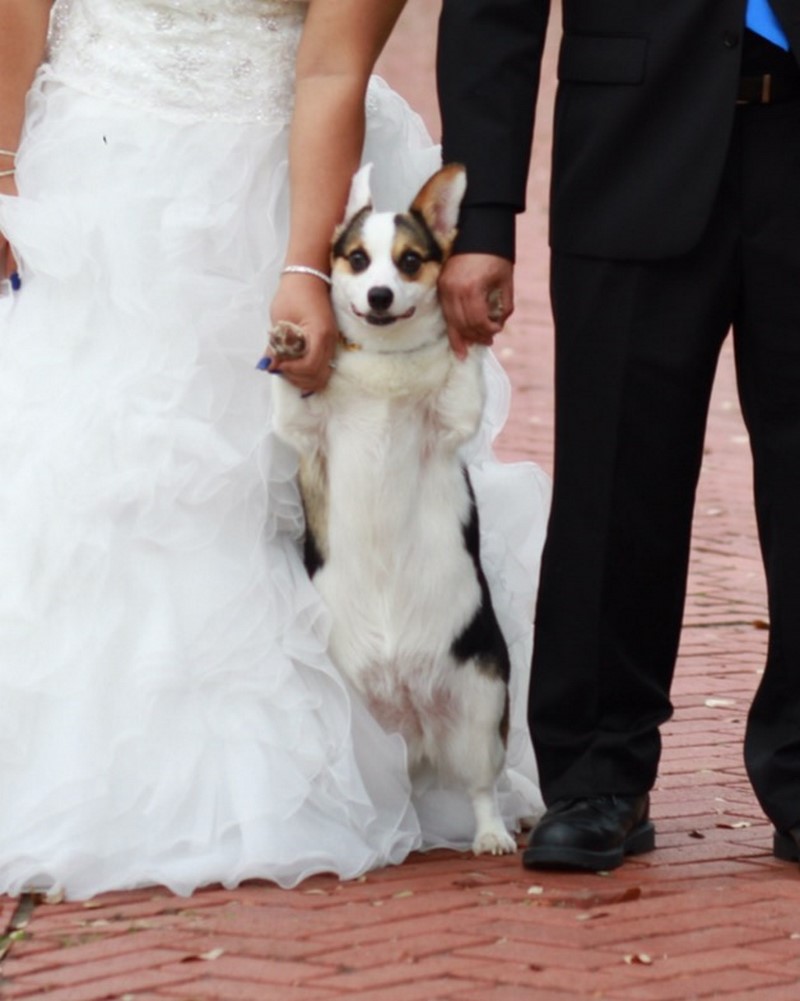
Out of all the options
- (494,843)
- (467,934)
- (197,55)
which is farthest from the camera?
(494,843)

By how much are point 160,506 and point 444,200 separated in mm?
828

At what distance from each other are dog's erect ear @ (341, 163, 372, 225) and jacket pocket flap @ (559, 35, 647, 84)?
0.44 m

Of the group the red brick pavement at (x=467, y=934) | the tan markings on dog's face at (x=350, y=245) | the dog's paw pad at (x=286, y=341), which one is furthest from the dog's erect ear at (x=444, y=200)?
the red brick pavement at (x=467, y=934)

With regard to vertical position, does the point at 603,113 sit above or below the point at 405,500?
above

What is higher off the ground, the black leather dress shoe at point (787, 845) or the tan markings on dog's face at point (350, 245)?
the tan markings on dog's face at point (350, 245)

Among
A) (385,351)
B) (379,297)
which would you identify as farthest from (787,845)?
(379,297)

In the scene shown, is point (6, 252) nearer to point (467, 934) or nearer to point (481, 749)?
point (481, 749)

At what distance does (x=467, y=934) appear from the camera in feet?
12.6

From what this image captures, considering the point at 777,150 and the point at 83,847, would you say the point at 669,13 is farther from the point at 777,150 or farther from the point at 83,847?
the point at 83,847

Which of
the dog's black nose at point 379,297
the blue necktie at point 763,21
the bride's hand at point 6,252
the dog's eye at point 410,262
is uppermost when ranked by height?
the blue necktie at point 763,21

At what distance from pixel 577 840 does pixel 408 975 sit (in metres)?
0.77

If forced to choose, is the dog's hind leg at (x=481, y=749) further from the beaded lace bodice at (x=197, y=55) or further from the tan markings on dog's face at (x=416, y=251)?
the beaded lace bodice at (x=197, y=55)

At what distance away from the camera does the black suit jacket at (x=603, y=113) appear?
3.99 metres

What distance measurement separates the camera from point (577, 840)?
14.1 feet
